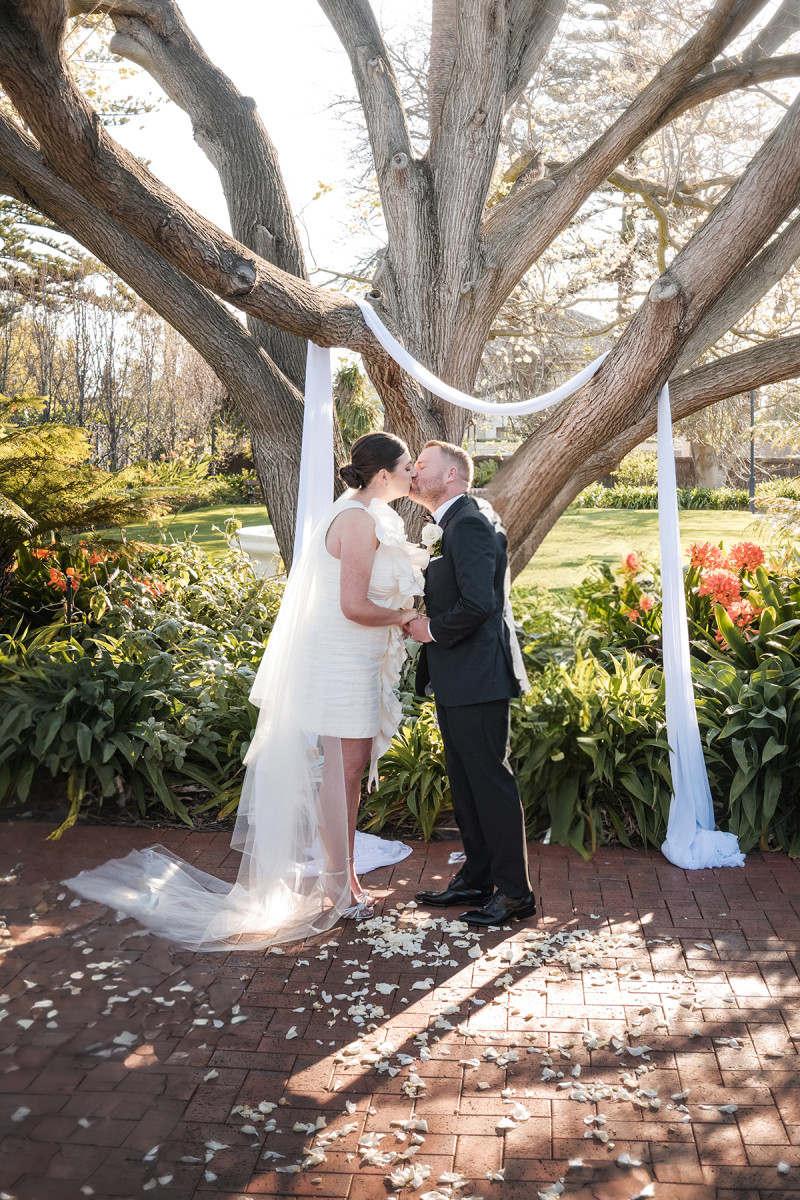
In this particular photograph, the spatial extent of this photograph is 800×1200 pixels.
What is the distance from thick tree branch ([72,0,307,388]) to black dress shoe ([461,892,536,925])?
3.80 m

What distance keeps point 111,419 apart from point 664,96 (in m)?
9.47

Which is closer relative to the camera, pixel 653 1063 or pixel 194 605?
pixel 653 1063

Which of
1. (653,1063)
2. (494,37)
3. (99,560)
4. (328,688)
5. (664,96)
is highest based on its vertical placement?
(494,37)

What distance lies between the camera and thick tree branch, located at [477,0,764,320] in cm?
600

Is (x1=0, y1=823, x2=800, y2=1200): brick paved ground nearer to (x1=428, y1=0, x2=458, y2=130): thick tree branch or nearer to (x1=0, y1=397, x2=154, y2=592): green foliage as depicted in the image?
(x1=0, y1=397, x2=154, y2=592): green foliage

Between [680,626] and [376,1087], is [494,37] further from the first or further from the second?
[376,1087]

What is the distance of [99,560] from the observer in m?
6.81

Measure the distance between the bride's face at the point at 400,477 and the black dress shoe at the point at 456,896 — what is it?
5.65 feet

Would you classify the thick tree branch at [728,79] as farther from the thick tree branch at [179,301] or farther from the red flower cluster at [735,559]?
Answer: the thick tree branch at [179,301]

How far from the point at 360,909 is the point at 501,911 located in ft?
1.93

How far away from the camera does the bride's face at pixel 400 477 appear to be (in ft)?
13.2

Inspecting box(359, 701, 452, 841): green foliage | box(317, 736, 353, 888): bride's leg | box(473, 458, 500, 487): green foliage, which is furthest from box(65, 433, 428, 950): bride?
box(473, 458, 500, 487): green foliage

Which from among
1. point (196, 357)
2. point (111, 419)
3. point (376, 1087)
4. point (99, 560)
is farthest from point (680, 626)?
point (196, 357)

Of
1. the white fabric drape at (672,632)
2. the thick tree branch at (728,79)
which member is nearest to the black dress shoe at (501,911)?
the white fabric drape at (672,632)
